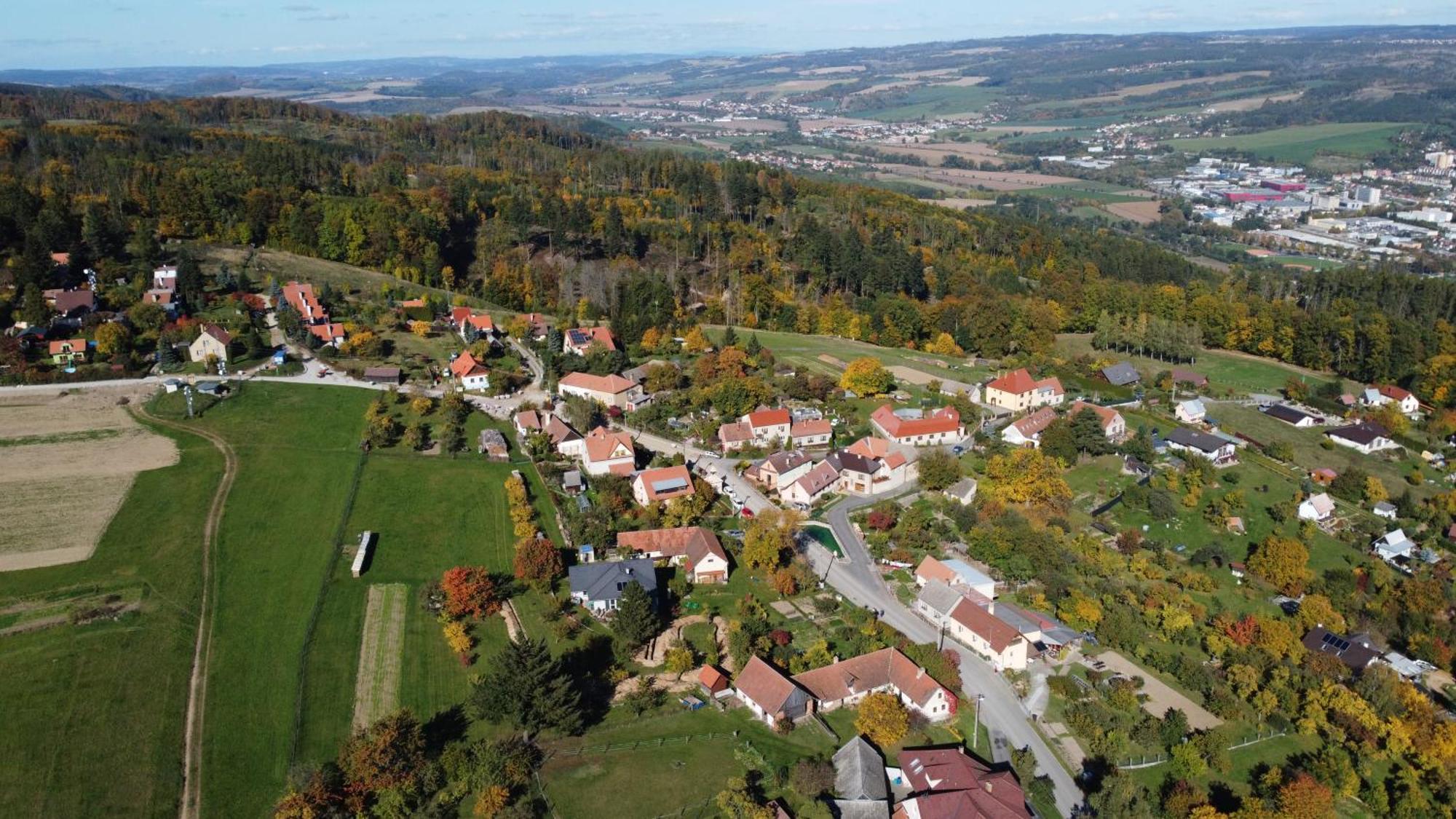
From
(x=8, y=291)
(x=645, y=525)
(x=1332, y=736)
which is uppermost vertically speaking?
(x=8, y=291)

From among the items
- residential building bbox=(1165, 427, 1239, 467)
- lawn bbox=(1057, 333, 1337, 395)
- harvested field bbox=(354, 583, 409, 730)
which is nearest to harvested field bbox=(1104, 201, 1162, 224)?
lawn bbox=(1057, 333, 1337, 395)

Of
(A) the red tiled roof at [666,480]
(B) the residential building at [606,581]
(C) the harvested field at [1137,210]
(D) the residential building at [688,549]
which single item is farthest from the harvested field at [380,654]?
(C) the harvested field at [1137,210]

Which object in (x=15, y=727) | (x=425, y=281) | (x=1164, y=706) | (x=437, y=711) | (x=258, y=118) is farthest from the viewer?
(x=258, y=118)

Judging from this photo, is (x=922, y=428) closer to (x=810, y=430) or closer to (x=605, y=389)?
(x=810, y=430)

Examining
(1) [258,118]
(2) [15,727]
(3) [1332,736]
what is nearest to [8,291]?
(2) [15,727]

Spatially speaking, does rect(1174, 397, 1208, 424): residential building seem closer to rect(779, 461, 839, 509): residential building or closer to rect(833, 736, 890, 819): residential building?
rect(779, 461, 839, 509): residential building

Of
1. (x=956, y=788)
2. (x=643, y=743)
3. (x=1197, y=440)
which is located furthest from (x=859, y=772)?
(x=1197, y=440)

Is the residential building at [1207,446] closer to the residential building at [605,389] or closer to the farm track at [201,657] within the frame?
the residential building at [605,389]

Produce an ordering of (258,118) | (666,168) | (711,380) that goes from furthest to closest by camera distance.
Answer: (258,118), (666,168), (711,380)

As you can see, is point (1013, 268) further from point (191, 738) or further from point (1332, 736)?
point (191, 738)
